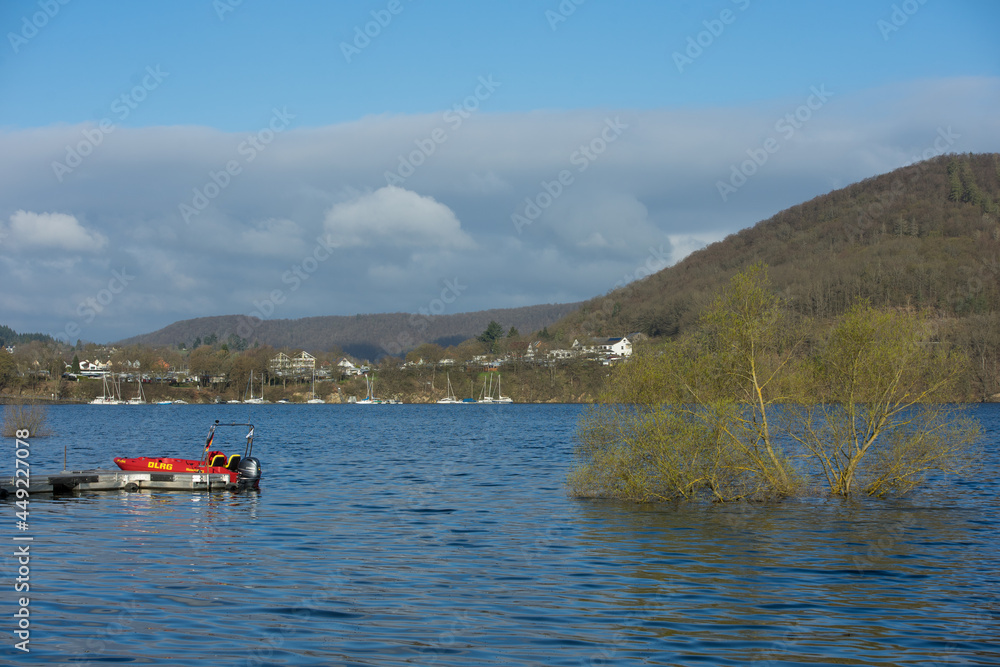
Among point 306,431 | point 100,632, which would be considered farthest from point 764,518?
point 306,431

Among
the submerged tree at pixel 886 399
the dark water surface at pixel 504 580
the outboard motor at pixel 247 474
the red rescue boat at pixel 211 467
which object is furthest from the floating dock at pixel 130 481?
the submerged tree at pixel 886 399

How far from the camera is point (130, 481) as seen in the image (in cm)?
3425

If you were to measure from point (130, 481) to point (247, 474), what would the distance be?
460cm

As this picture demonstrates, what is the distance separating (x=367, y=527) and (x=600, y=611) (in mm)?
11673

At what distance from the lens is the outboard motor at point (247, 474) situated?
34969 millimetres

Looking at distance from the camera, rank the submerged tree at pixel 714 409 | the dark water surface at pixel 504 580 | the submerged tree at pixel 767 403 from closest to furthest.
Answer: the dark water surface at pixel 504 580 → the submerged tree at pixel 714 409 → the submerged tree at pixel 767 403

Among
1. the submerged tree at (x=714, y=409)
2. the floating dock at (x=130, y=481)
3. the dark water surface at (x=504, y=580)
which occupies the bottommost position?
the dark water surface at (x=504, y=580)

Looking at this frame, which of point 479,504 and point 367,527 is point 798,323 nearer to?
point 479,504

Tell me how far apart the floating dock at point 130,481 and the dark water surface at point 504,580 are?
29.2 inches

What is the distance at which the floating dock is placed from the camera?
108 ft

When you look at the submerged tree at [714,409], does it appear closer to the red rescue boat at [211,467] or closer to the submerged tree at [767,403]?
the submerged tree at [767,403]

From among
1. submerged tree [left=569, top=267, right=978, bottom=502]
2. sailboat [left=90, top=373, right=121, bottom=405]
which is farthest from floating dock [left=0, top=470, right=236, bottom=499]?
sailboat [left=90, top=373, right=121, bottom=405]

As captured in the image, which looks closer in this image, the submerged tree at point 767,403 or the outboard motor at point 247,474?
the submerged tree at point 767,403

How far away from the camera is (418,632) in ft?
46.8
